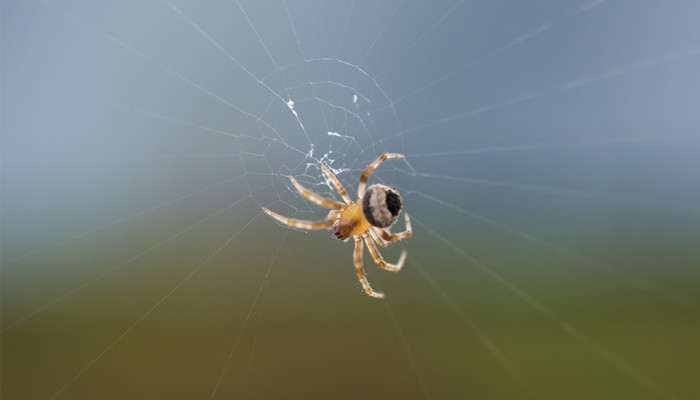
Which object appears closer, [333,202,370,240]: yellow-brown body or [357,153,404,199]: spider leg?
[357,153,404,199]: spider leg

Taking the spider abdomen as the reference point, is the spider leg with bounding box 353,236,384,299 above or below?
below

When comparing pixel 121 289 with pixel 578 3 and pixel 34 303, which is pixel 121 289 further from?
pixel 578 3

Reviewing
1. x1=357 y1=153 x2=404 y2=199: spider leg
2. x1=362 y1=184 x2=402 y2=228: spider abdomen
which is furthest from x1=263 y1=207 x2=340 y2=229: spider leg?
x1=362 y1=184 x2=402 y2=228: spider abdomen

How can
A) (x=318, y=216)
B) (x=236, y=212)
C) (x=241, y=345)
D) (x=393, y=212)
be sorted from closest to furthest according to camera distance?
1. (x=393, y=212)
2. (x=241, y=345)
3. (x=318, y=216)
4. (x=236, y=212)

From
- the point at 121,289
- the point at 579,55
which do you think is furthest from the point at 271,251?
the point at 579,55

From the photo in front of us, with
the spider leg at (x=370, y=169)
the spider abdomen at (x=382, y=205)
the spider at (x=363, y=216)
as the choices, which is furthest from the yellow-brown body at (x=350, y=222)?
the spider abdomen at (x=382, y=205)

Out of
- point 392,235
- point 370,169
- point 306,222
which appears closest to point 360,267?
point 392,235

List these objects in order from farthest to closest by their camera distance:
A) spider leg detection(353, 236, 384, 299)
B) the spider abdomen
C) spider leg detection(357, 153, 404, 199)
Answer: spider leg detection(353, 236, 384, 299) < spider leg detection(357, 153, 404, 199) < the spider abdomen

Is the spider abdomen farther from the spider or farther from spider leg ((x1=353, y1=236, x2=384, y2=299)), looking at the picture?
spider leg ((x1=353, y1=236, x2=384, y2=299))
